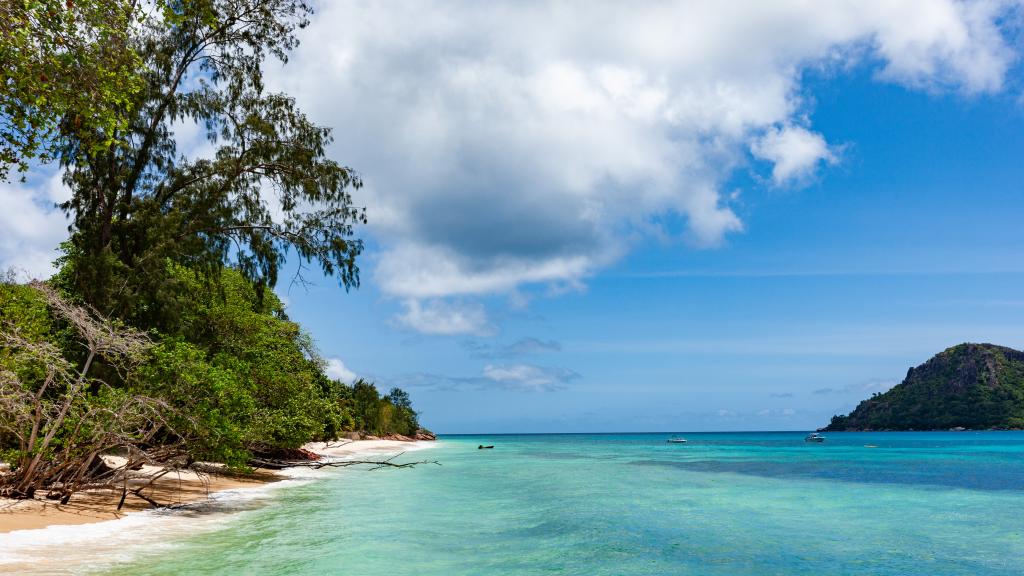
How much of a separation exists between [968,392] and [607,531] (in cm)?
17217

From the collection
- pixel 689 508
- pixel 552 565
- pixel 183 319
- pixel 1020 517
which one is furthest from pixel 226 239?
pixel 1020 517

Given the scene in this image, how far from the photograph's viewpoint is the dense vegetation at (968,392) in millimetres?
147125

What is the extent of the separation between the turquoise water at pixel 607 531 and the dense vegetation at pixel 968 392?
144m

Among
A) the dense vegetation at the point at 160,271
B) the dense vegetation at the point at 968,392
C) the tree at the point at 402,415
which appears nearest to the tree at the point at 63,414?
the dense vegetation at the point at 160,271

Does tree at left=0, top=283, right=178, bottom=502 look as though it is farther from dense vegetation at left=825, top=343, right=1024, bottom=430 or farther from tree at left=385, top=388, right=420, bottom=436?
dense vegetation at left=825, top=343, right=1024, bottom=430

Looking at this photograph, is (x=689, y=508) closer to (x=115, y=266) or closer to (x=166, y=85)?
(x=115, y=266)

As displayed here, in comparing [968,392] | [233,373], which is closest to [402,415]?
[233,373]

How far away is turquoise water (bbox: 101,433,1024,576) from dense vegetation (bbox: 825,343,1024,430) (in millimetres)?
143507

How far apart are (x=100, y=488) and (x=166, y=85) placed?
39.1 feet

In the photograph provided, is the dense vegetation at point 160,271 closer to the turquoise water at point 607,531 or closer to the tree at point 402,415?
the turquoise water at point 607,531

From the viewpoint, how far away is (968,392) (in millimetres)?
152625

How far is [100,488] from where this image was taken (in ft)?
60.1

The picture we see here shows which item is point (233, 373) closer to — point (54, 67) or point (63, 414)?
point (63, 414)

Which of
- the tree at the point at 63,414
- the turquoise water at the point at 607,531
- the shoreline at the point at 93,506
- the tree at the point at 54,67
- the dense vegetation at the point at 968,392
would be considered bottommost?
the turquoise water at the point at 607,531
